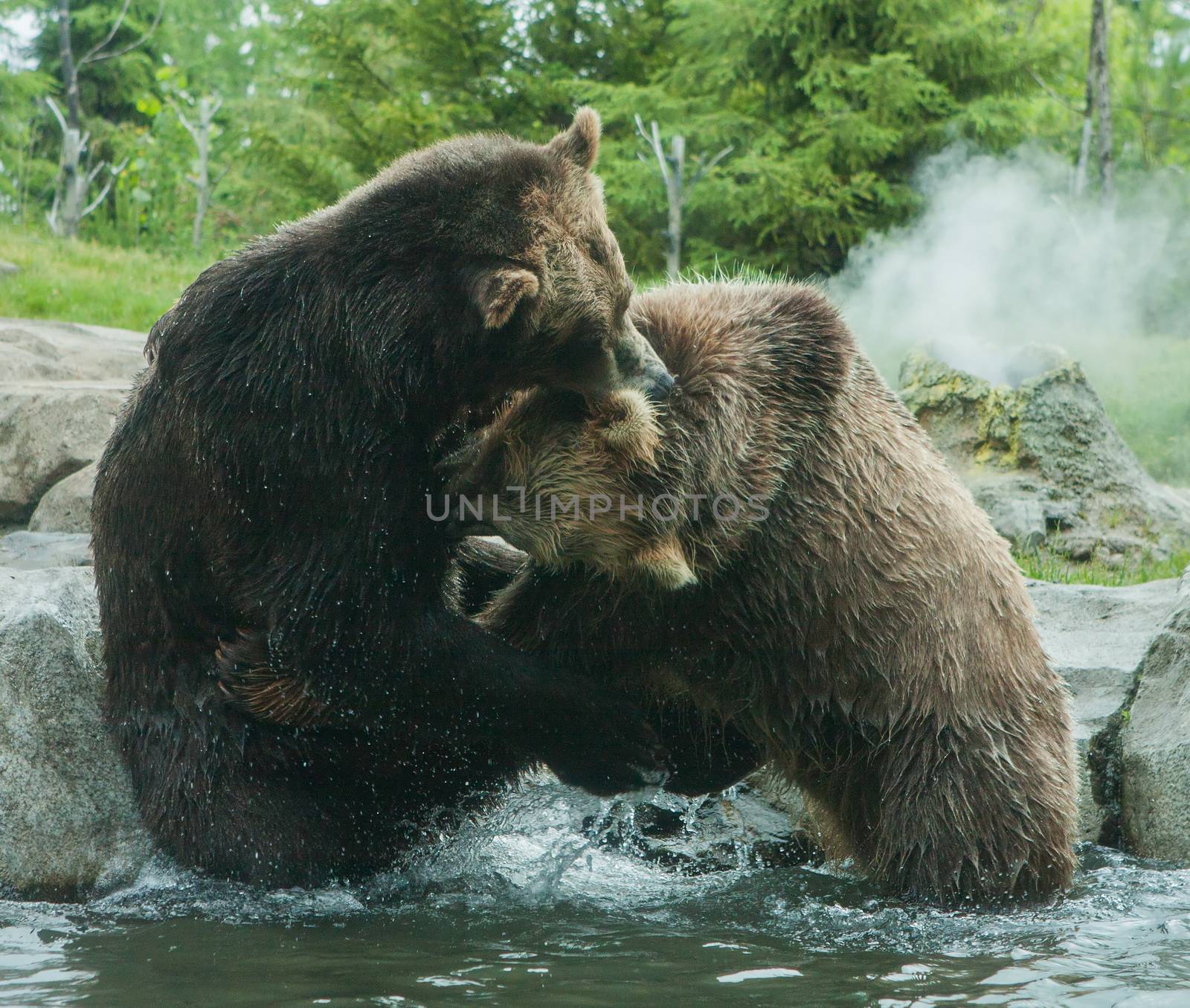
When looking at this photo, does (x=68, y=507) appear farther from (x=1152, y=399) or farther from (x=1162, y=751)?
(x=1152, y=399)

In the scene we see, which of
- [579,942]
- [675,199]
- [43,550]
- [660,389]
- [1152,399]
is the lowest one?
[579,942]

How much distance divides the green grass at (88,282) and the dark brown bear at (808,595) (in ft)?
28.4

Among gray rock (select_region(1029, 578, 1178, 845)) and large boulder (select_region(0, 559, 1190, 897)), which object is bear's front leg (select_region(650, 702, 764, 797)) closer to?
large boulder (select_region(0, 559, 1190, 897))

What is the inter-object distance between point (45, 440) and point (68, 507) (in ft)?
2.09

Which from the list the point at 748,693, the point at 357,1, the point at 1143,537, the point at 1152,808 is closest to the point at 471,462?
the point at 748,693

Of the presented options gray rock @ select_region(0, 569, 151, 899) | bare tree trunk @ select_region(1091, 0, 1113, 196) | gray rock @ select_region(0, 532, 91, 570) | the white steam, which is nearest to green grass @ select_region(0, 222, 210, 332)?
gray rock @ select_region(0, 532, 91, 570)

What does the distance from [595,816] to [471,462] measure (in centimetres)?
161

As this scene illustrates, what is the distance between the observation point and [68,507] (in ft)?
21.9

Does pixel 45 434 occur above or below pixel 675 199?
below

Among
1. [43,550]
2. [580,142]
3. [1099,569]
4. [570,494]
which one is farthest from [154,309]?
[570,494]

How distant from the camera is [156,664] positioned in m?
4.03

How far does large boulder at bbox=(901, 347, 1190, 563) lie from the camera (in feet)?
26.2

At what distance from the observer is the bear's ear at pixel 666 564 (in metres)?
3.72

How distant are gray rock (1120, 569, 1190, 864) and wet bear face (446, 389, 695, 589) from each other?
6.35 feet
